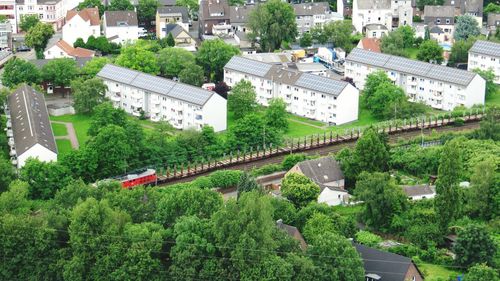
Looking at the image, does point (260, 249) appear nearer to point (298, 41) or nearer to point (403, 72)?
point (403, 72)

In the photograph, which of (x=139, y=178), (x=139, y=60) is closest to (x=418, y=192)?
(x=139, y=178)

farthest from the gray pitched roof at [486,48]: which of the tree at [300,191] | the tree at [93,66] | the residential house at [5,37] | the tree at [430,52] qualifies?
the residential house at [5,37]

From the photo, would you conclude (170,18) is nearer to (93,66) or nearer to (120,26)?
(120,26)

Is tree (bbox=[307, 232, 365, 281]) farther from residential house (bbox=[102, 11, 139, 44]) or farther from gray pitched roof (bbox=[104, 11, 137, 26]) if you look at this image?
gray pitched roof (bbox=[104, 11, 137, 26])

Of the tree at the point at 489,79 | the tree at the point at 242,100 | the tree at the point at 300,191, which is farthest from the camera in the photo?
the tree at the point at 489,79

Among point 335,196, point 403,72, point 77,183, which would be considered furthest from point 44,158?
point 403,72

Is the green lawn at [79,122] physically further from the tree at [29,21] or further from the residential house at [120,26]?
the tree at [29,21]
